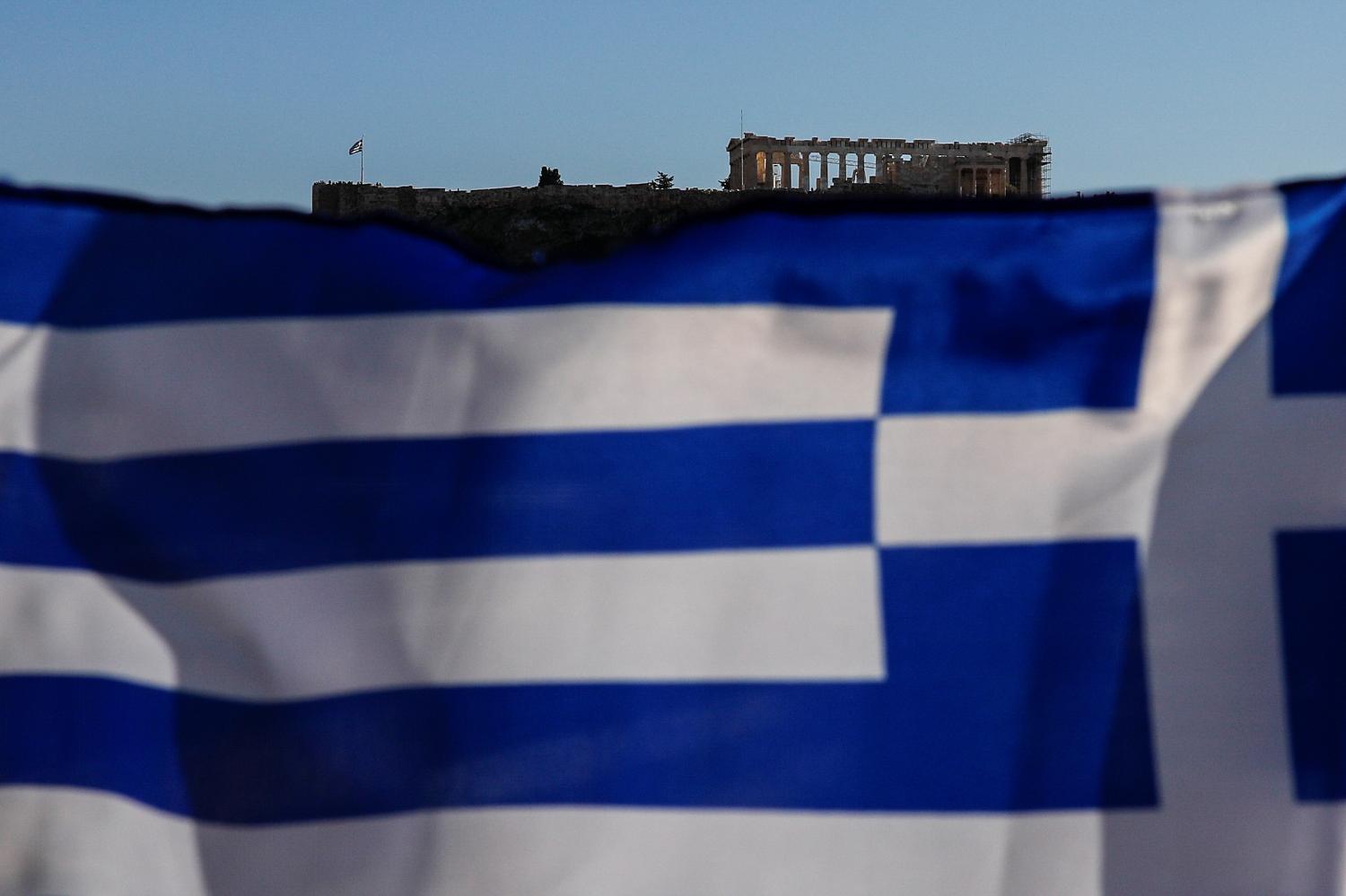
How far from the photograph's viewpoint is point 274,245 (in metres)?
1.35

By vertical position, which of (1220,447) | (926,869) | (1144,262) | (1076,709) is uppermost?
(1144,262)

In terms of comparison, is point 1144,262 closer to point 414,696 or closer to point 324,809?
point 414,696

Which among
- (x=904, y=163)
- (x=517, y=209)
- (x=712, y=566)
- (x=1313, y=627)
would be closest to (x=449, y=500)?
(x=712, y=566)

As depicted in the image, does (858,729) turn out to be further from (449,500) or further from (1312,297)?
(1312,297)

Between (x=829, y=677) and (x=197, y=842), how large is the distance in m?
0.52

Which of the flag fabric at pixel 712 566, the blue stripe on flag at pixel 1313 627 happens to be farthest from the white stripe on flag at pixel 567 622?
the blue stripe on flag at pixel 1313 627

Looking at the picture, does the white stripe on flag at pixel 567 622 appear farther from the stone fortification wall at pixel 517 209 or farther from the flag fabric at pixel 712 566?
the stone fortification wall at pixel 517 209

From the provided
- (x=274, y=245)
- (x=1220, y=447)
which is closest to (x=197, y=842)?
(x=274, y=245)

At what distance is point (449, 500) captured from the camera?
4.30 feet

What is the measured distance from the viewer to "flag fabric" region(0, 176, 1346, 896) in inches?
50.0

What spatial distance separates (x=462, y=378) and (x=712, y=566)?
9.9 inches

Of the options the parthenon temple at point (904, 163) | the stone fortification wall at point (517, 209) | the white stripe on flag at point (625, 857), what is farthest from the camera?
the parthenon temple at point (904, 163)

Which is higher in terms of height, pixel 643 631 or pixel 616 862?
pixel 643 631

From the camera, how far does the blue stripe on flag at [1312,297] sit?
1.29m
